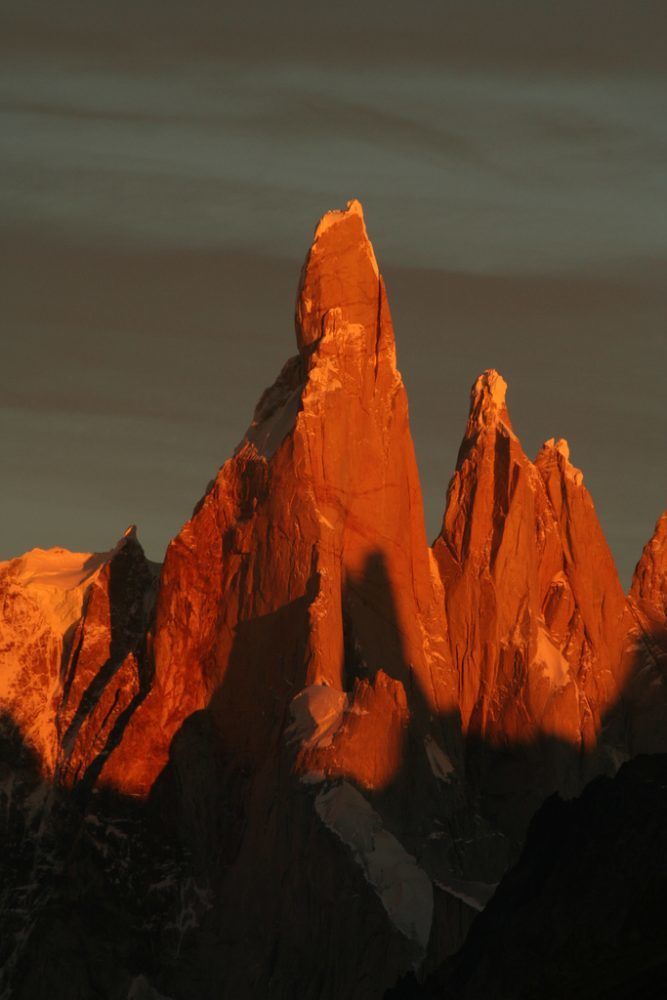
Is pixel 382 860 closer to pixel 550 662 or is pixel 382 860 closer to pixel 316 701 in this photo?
pixel 316 701

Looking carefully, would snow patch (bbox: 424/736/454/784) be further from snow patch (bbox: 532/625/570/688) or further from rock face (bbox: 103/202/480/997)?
snow patch (bbox: 532/625/570/688)

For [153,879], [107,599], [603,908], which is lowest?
[603,908]

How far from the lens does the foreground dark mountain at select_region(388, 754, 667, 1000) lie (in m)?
121

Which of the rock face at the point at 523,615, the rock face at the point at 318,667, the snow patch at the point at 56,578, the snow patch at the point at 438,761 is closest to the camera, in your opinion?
the rock face at the point at 318,667

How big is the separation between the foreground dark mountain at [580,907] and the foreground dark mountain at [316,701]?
26.2 metres

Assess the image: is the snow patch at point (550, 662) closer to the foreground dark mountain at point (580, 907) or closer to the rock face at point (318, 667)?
the rock face at point (318, 667)

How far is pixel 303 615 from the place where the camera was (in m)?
176

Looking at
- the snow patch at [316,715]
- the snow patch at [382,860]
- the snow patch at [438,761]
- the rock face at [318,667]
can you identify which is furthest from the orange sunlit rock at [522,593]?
the snow patch at [382,860]

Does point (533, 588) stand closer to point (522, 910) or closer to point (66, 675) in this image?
point (66, 675)

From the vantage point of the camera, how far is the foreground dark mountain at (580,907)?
396ft

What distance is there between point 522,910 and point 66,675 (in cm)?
5581

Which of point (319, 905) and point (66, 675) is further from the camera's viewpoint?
point (66, 675)

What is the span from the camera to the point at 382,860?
6683 inches

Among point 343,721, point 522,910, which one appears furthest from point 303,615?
point 522,910
